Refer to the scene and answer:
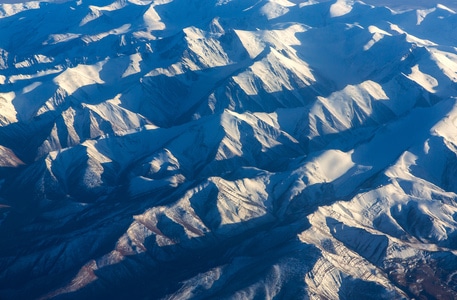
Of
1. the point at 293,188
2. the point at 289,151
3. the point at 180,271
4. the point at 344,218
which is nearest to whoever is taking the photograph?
the point at 180,271

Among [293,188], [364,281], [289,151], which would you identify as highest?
[364,281]

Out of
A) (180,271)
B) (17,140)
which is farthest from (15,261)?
(17,140)

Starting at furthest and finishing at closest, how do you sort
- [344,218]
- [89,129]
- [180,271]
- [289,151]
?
[89,129] → [289,151] → [344,218] → [180,271]

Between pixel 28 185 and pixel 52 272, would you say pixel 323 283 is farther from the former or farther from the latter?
pixel 28 185

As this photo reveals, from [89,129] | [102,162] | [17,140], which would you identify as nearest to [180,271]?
[102,162]

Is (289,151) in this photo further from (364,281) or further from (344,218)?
(364,281)

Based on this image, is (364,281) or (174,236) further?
(174,236)

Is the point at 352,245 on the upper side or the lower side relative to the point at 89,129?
upper

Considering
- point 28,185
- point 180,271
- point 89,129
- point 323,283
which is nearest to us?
point 323,283

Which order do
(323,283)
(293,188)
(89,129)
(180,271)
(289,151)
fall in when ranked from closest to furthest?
(323,283)
(180,271)
(293,188)
(289,151)
(89,129)
